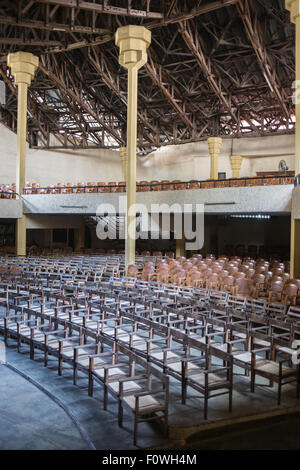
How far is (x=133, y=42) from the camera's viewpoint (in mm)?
17391

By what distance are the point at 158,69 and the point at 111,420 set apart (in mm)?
20736

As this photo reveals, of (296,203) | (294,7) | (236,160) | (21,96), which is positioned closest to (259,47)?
(294,7)

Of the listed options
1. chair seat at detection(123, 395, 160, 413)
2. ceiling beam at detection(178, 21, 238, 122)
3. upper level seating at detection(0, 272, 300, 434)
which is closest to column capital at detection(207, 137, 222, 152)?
ceiling beam at detection(178, 21, 238, 122)

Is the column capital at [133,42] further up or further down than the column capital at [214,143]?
further up

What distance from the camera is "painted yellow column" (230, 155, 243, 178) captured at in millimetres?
30297

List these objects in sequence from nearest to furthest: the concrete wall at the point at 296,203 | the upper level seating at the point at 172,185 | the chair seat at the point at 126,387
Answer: the chair seat at the point at 126,387
the concrete wall at the point at 296,203
the upper level seating at the point at 172,185

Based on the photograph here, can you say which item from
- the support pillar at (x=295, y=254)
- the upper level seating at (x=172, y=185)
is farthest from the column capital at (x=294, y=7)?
the support pillar at (x=295, y=254)

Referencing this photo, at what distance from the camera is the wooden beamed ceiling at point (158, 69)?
17.7 m

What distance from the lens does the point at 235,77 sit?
78.5ft

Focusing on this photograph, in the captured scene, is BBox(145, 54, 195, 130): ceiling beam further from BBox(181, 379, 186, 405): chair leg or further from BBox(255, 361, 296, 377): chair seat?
BBox(181, 379, 186, 405): chair leg
